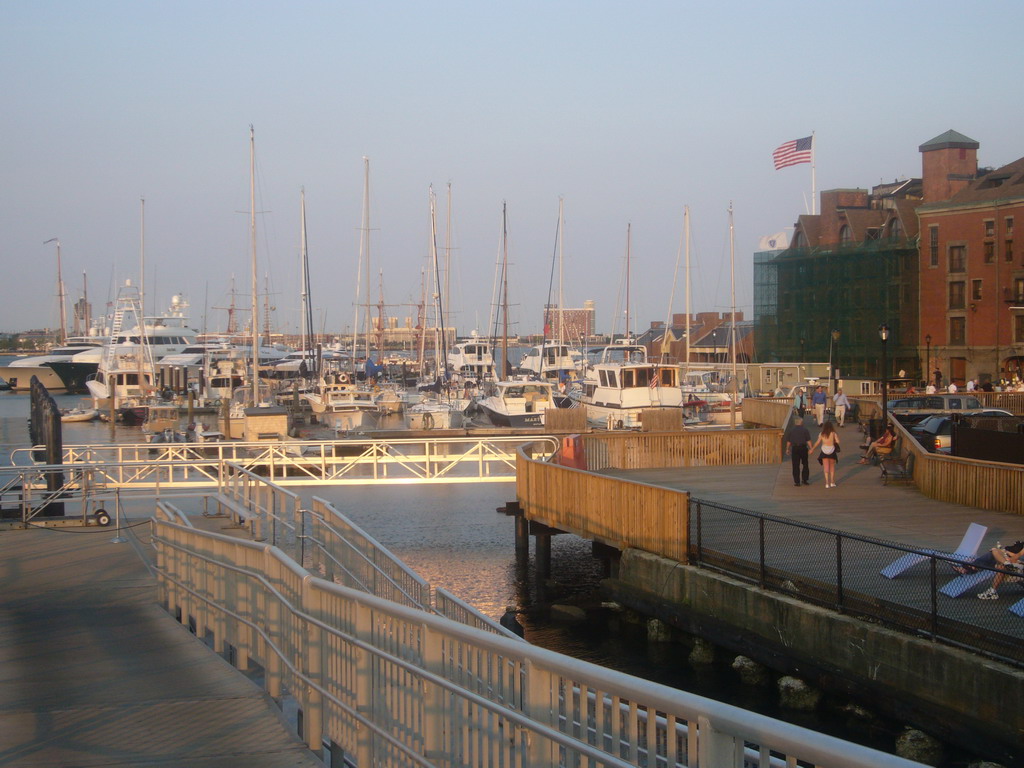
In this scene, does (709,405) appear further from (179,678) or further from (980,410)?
(179,678)

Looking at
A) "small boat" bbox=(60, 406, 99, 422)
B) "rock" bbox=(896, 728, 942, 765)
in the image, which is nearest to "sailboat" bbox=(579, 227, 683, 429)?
"rock" bbox=(896, 728, 942, 765)

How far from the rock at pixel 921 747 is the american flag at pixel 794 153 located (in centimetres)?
4846

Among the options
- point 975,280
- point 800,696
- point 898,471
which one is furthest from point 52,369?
point 800,696

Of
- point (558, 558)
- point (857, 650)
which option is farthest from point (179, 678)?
point (558, 558)

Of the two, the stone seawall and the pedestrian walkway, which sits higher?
the pedestrian walkway

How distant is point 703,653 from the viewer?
705 inches

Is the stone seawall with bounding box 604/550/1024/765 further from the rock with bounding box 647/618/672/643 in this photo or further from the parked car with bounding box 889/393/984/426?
the parked car with bounding box 889/393/984/426

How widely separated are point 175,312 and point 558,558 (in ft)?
344

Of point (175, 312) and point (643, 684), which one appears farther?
point (175, 312)

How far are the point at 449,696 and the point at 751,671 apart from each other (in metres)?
12.3

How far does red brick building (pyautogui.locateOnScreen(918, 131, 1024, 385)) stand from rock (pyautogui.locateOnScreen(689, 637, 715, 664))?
1867 inches

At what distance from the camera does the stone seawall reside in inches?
453

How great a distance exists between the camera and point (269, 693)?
28.1 feet

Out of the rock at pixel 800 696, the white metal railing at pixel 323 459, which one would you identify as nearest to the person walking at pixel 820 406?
the white metal railing at pixel 323 459
